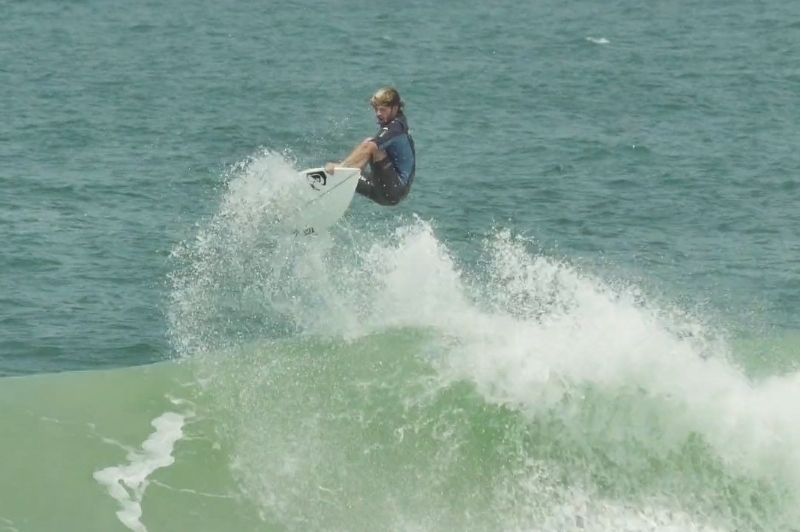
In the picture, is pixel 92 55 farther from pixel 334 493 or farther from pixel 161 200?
pixel 334 493

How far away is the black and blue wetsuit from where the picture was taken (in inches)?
589

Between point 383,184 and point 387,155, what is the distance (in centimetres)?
33

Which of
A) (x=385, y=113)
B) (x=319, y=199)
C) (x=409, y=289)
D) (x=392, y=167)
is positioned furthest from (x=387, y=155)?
(x=409, y=289)

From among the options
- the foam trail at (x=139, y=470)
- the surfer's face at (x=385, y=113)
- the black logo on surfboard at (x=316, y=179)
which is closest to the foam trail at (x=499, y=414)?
the black logo on surfboard at (x=316, y=179)

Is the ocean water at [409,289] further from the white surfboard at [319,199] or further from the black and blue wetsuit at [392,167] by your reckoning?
the black and blue wetsuit at [392,167]

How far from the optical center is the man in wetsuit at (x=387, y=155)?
14828 millimetres

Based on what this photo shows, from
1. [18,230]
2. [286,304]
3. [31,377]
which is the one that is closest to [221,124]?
[18,230]

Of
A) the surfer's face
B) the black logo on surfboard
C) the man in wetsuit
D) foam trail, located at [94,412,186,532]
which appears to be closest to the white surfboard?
the black logo on surfboard

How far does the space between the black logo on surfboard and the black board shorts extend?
0.37 metres

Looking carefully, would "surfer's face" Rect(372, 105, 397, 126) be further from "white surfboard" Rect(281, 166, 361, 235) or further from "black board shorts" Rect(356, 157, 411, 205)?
"white surfboard" Rect(281, 166, 361, 235)

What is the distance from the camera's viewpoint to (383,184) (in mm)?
15211

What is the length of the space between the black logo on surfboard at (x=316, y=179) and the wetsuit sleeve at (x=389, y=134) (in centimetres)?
76

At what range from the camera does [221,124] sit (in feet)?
114

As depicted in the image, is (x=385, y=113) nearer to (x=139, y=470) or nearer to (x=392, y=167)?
(x=392, y=167)
